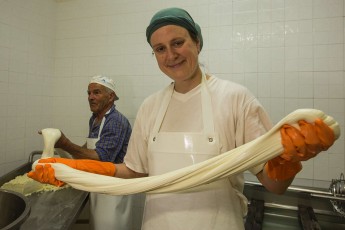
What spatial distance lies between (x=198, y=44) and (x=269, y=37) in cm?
114

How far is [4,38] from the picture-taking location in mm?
1854

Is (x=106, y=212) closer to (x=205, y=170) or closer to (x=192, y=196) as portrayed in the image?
(x=192, y=196)

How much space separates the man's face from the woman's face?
3.43 feet

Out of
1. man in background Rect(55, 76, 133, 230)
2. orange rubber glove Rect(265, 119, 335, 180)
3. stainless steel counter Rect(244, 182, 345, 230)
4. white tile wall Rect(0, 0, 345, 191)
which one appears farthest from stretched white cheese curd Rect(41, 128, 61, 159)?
stainless steel counter Rect(244, 182, 345, 230)

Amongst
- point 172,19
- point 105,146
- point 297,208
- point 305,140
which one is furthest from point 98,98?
point 297,208

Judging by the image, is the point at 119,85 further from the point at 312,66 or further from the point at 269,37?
the point at 312,66

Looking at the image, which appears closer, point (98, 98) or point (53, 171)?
point (53, 171)

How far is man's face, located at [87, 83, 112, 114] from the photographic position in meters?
1.77

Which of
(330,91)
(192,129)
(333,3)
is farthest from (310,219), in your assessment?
(333,3)

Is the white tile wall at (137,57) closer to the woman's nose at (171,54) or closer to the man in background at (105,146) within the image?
the man in background at (105,146)

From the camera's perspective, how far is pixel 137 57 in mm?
2154

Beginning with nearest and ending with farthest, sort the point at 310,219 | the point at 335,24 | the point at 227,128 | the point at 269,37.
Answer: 1. the point at 227,128
2. the point at 310,219
3. the point at 335,24
4. the point at 269,37

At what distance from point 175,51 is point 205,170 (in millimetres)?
445

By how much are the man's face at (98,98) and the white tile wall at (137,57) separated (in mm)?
399
